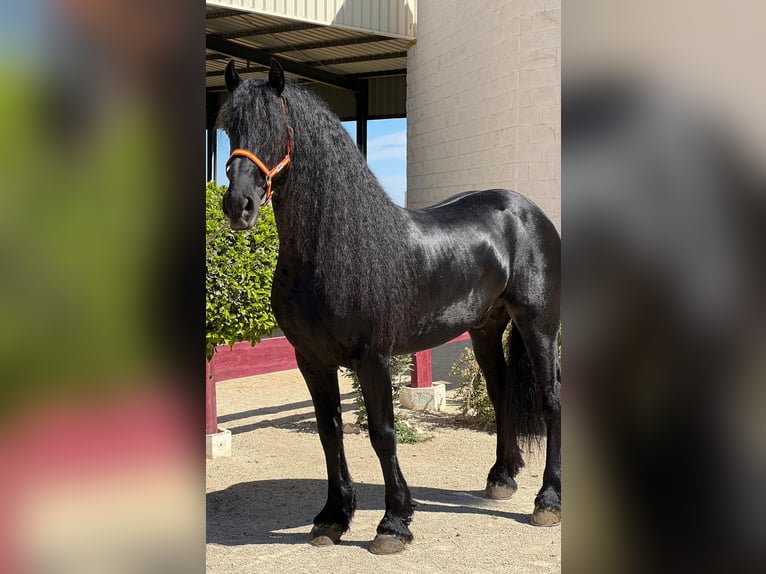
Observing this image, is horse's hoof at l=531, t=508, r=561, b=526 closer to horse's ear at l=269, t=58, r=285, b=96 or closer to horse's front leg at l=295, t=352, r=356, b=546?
horse's front leg at l=295, t=352, r=356, b=546

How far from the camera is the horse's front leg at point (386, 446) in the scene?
3.29 metres

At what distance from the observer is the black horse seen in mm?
3016

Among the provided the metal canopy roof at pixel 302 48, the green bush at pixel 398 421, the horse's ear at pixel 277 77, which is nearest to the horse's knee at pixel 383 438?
the horse's ear at pixel 277 77

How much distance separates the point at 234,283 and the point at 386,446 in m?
1.51

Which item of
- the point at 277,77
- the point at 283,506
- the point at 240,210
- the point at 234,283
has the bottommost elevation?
the point at 283,506

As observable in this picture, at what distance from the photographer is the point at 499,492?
4223 mm

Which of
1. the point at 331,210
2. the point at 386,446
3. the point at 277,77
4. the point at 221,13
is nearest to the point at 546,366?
the point at 386,446

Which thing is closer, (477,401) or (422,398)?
(477,401)

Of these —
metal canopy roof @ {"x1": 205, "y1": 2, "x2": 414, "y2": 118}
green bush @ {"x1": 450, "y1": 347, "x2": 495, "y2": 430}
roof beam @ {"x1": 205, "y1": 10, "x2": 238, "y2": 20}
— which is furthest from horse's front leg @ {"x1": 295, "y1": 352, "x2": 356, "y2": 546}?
roof beam @ {"x1": 205, "y1": 10, "x2": 238, "y2": 20}

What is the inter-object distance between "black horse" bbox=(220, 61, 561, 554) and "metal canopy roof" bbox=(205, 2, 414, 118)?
22.4 feet

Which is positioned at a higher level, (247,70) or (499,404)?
(247,70)

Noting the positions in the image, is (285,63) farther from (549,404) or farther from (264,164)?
(264,164)
